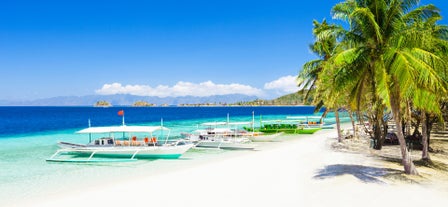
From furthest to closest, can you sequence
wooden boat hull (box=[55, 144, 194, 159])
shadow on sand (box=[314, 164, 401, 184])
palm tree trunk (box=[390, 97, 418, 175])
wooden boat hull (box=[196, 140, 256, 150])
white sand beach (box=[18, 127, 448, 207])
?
1. wooden boat hull (box=[196, 140, 256, 150])
2. wooden boat hull (box=[55, 144, 194, 159])
3. shadow on sand (box=[314, 164, 401, 184])
4. palm tree trunk (box=[390, 97, 418, 175])
5. white sand beach (box=[18, 127, 448, 207])

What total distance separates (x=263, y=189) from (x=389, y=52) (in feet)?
19.5

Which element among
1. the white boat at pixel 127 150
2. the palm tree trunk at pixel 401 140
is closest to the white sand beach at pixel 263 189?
the palm tree trunk at pixel 401 140

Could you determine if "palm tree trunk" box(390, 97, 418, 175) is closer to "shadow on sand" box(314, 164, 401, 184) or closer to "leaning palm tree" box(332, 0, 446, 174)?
"leaning palm tree" box(332, 0, 446, 174)

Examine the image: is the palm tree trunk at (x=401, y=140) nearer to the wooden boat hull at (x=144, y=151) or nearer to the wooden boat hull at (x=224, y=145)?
the wooden boat hull at (x=144, y=151)

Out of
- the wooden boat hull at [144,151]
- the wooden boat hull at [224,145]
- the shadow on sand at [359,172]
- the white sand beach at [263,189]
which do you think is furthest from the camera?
the wooden boat hull at [224,145]

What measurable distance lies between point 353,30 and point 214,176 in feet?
25.5

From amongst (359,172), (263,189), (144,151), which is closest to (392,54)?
(359,172)

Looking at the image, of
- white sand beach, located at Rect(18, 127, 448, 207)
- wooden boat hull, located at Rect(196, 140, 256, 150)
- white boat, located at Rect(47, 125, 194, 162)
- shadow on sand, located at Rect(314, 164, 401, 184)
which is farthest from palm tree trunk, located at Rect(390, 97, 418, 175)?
wooden boat hull, located at Rect(196, 140, 256, 150)

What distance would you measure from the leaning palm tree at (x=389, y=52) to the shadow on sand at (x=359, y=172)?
108cm

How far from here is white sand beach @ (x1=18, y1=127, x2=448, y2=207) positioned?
9.69 m

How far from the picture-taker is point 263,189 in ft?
37.0

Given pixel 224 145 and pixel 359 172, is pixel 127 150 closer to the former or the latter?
pixel 224 145

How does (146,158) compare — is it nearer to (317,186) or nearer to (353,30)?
(317,186)

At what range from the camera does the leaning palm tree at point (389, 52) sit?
975 cm
